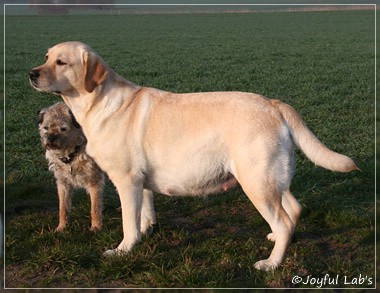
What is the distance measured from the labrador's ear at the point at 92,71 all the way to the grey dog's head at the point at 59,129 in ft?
3.61

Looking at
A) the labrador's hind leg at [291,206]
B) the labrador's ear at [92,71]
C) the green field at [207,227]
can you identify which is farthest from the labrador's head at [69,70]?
the labrador's hind leg at [291,206]

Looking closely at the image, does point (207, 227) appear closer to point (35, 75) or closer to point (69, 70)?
point (69, 70)

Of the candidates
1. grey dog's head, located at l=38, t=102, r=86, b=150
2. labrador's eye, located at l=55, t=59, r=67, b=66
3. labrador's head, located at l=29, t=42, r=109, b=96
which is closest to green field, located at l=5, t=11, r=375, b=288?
grey dog's head, located at l=38, t=102, r=86, b=150

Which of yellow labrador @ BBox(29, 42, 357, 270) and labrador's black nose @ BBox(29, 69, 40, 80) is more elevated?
labrador's black nose @ BBox(29, 69, 40, 80)

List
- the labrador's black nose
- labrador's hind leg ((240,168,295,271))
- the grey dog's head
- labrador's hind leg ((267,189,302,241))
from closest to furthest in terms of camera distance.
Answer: labrador's hind leg ((240,168,295,271)) < the labrador's black nose < labrador's hind leg ((267,189,302,241)) < the grey dog's head

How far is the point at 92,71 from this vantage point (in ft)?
15.8

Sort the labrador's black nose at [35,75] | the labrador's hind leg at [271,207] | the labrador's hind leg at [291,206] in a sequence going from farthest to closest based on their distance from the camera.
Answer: the labrador's hind leg at [291,206], the labrador's black nose at [35,75], the labrador's hind leg at [271,207]

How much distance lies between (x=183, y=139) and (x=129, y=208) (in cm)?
90

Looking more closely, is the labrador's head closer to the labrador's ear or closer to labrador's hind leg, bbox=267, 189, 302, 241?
the labrador's ear

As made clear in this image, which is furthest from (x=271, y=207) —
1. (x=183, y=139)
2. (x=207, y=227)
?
(x=207, y=227)

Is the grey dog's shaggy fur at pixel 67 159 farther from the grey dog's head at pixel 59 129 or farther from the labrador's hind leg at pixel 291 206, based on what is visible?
the labrador's hind leg at pixel 291 206

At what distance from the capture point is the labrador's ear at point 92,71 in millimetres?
4773

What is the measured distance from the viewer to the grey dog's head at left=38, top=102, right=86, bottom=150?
5.78 meters

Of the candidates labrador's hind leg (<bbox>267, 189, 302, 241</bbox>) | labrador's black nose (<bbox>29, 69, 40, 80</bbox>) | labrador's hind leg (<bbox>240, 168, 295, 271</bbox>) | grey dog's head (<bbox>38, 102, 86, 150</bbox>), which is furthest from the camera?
grey dog's head (<bbox>38, 102, 86, 150</bbox>)
